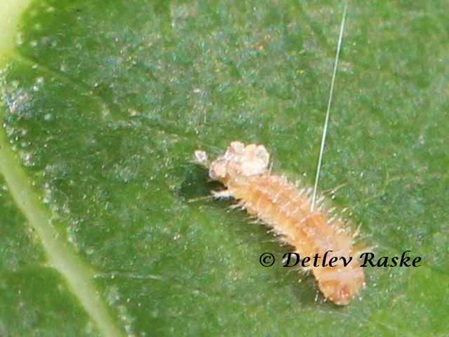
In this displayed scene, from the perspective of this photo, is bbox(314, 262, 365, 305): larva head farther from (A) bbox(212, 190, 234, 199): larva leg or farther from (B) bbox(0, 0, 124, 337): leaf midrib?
(B) bbox(0, 0, 124, 337): leaf midrib

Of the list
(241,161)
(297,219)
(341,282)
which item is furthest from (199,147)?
(341,282)

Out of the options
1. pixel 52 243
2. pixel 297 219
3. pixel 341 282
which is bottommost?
pixel 341 282

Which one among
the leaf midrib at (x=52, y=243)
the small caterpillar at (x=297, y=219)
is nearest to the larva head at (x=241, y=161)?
the small caterpillar at (x=297, y=219)

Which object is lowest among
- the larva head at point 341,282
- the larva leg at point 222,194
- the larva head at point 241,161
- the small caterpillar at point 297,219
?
the larva head at point 341,282

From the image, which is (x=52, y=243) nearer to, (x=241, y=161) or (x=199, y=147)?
(x=199, y=147)

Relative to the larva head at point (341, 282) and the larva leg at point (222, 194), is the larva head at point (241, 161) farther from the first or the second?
the larva head at point (341, 282)

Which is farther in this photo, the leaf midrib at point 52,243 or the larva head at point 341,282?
the larva head at point 341,282

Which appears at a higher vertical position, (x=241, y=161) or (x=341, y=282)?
(x=241, y=161)
